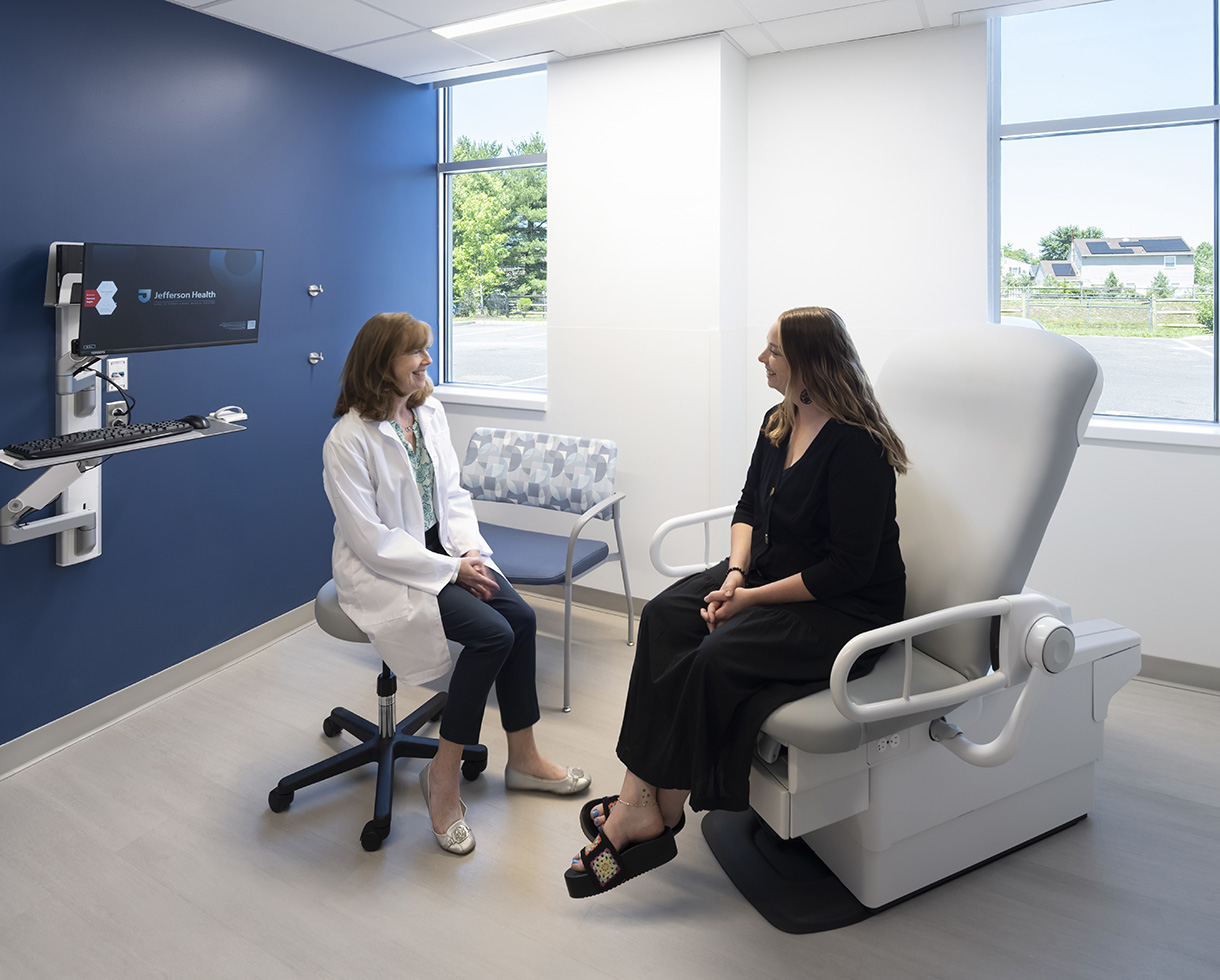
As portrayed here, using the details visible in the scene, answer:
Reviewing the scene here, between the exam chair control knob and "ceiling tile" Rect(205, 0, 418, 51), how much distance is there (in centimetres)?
285

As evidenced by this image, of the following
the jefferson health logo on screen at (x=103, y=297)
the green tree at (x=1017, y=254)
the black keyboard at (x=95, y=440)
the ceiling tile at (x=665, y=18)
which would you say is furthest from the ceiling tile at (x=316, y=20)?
the green tree at (x=1017, y=254)

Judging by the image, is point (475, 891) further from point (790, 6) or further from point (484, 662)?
point (790, 6)

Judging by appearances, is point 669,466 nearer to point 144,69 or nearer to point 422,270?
point 422,270

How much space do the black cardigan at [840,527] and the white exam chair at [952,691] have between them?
144mm

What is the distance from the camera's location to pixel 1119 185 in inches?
123

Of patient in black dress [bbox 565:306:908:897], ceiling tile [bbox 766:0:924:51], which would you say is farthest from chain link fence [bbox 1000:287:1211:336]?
patient in black dress [bbox 565:306:908:897]

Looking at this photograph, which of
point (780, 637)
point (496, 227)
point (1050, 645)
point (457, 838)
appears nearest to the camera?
point (1050, 645)

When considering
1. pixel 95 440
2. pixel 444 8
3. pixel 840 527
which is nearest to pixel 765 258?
pixel 444 8

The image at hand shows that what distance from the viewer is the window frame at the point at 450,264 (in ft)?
13.5

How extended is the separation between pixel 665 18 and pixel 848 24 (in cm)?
67

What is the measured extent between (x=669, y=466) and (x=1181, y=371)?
74.8 inches

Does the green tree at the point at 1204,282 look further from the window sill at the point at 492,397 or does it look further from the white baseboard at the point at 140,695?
the white baseboard at the point at 140,695

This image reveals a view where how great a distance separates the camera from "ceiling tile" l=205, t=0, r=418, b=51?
3000 millimetres

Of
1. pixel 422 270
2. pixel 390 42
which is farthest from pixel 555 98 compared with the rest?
pixel 422 270
